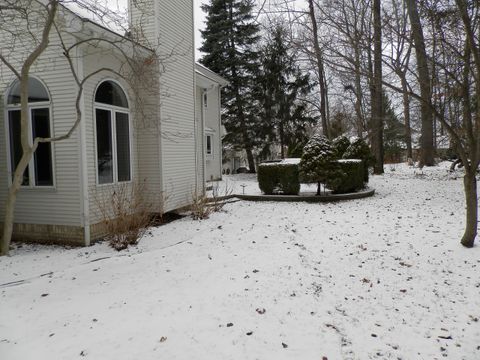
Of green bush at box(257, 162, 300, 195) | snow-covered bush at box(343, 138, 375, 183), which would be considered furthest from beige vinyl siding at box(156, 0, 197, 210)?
snow-covered bush at box(343, 138, 375, 183)

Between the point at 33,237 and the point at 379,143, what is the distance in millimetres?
14709

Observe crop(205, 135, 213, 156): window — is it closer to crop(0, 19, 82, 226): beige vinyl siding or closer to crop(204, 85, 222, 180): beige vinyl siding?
crop(204, 85, 222, 180): beige vinyl siding

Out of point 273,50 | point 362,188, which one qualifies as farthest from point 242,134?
point 362,188

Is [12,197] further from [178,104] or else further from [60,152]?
[178,104]

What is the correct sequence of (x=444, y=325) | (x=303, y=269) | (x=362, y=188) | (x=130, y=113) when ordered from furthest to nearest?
(x=362, y=188) → (x=130, y=113) → (x=303, y=269) → (x=444, y=325)

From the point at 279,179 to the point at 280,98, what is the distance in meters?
10.9

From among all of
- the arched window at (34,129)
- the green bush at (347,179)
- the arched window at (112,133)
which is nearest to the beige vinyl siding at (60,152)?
the arched window at (34,129)

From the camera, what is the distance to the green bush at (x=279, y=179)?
1055 centimetres

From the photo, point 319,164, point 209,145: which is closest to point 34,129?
point 319,164

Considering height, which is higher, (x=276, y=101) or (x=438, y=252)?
(x=276, y=101)

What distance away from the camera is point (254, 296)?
4.12 meters

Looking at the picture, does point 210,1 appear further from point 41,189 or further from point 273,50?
point 41,189

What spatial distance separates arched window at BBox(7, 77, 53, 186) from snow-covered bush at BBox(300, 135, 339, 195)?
6513mm

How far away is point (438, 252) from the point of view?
5316mm
